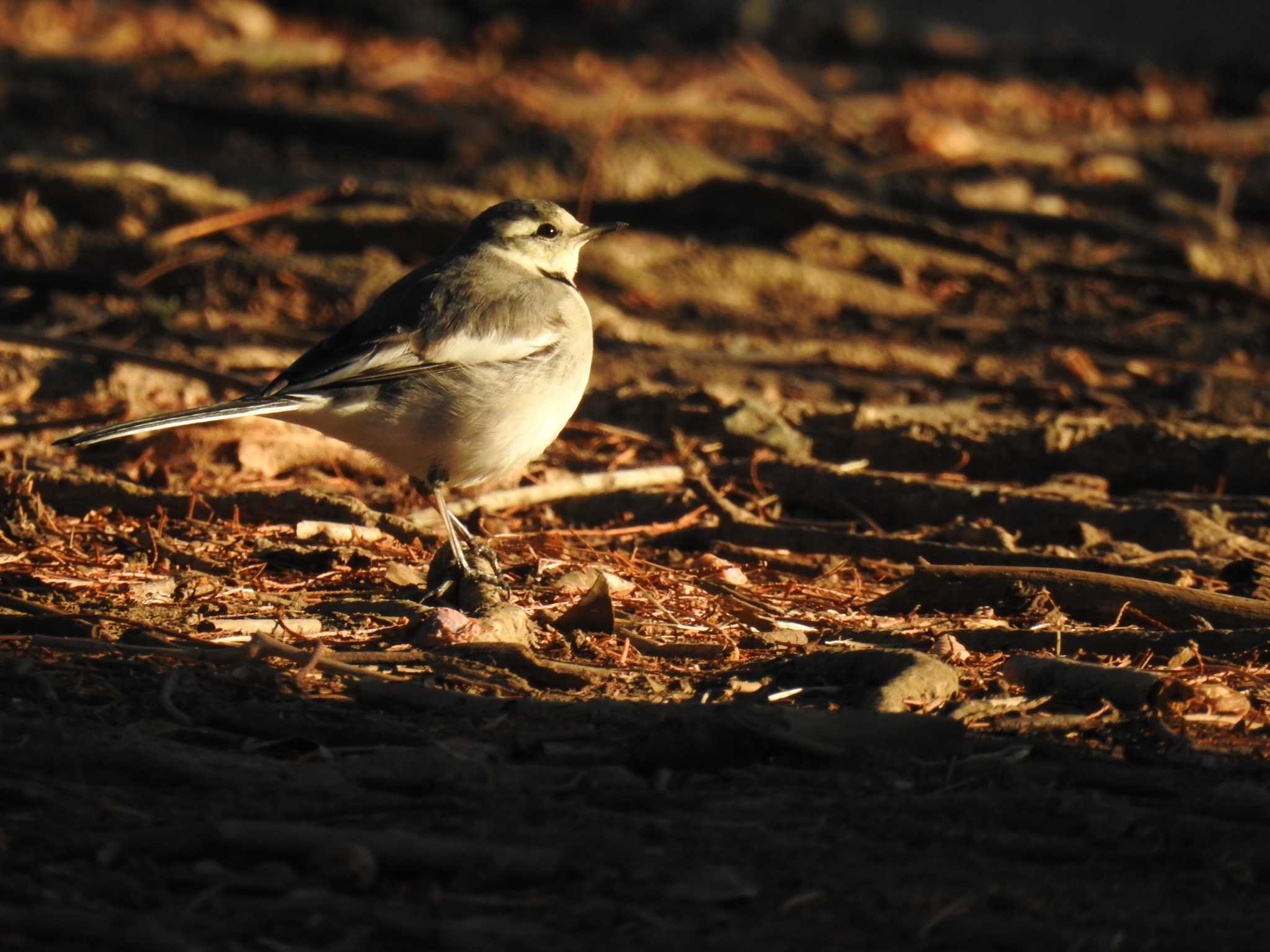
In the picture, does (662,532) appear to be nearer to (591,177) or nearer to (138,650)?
(138,650)

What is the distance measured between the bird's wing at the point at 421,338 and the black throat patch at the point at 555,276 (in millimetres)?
651

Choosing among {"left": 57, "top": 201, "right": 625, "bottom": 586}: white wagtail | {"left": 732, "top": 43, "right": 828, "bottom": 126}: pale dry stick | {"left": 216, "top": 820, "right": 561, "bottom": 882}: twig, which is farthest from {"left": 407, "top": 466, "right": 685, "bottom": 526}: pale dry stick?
{"left": 732, "top": 43, "right": 828, "bottom": 126}: pale dry stick

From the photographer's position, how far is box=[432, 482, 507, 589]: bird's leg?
4945 millimetres

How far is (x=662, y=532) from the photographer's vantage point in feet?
19.8

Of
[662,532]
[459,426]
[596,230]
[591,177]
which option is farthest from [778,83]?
[459,426]

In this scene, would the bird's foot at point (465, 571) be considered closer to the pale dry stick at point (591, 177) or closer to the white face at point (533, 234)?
the white face at point (533, 234)

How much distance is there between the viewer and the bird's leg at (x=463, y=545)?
4945mm

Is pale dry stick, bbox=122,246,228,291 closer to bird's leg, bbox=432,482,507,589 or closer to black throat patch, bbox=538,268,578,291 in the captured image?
black throat patch, bbox=538,268,578,291

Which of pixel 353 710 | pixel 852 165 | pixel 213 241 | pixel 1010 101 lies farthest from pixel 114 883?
pixel 1010 101

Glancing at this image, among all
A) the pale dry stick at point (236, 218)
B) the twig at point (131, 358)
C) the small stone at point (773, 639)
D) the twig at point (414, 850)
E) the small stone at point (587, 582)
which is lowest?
the small stone at point (587, 582)

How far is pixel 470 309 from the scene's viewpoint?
19.6 ft

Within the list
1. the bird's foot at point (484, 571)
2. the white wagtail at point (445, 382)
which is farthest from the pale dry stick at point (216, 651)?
the white wagtail at point (445, 382)

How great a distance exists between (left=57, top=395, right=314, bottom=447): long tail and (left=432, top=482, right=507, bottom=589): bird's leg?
24.2 inches

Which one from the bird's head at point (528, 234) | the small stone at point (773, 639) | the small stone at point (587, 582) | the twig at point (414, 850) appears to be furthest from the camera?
the bird's head at point (528, 234)
